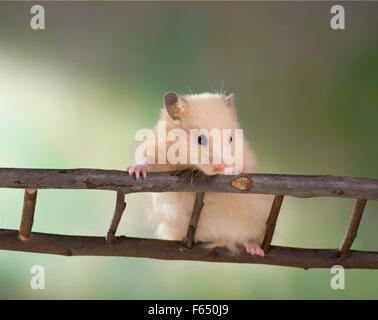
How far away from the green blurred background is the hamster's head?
0.62m

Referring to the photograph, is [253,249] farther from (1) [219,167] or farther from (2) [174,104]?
(2) [174,104]

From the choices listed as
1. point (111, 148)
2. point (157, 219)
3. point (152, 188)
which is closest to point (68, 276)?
point (111, 148)

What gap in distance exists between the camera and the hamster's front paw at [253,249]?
1.31 metres

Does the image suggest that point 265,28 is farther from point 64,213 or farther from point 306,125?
point 64,213

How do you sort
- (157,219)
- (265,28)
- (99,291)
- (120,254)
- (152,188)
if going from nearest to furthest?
1. (152,188)
2. (120,254)
3. (157,219)
4. (99,291)
5. (265,28)

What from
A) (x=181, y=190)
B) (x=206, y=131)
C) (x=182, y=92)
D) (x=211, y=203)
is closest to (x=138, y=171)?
(x=181, y=190)

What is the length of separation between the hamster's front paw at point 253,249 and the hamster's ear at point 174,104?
1.14 ft

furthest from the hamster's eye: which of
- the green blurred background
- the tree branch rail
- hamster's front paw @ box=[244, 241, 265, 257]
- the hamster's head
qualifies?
the green blurred background

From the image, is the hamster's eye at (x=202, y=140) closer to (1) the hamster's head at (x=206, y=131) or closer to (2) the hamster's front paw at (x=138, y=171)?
(1) the hamster's head at (x=206, y=131)

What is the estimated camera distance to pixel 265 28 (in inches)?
80.0

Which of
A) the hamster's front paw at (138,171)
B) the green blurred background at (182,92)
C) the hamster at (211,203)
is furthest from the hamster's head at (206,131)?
the green blurred background at (182,92)

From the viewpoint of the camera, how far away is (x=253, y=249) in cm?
Answer: 133

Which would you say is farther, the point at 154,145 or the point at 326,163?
the point at 326,163

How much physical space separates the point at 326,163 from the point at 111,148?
767mm
